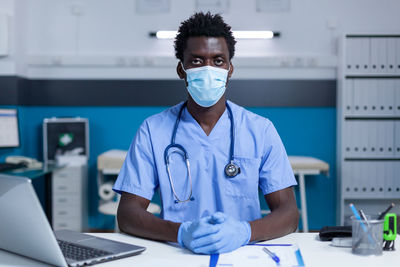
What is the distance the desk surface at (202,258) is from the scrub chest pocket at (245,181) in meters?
0.32

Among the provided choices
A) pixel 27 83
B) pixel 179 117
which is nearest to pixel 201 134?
pixel 179 117

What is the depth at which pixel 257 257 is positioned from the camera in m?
1.03

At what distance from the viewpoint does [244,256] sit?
1039 mm

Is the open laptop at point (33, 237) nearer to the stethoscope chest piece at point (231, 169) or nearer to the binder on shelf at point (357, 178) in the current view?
the stethoscope chest piece at point (231, 169)

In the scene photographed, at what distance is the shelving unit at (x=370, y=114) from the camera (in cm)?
358

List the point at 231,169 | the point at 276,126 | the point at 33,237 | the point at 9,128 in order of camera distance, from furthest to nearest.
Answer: the point at 276,126
the point at 9,128
the point at 231,169
the point at 33,237

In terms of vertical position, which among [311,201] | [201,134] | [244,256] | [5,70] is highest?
[5,70]

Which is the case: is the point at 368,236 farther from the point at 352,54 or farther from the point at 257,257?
the point at 352,54

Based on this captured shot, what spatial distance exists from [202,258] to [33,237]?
362 millimetres

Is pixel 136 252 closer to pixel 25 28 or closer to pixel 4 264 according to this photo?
pixel 4 264

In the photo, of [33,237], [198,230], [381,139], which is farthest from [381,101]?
[33,237]

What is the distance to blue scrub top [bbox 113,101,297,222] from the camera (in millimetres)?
1446

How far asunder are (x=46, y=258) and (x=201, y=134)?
71 centimetres

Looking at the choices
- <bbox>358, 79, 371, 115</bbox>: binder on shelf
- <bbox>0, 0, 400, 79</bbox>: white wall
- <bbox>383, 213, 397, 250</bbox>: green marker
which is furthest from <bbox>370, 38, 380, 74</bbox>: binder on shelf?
<bbox>383, 213, 397, 250</bbox>: green marker
